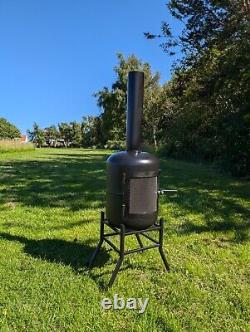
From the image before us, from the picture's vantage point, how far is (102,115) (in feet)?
127

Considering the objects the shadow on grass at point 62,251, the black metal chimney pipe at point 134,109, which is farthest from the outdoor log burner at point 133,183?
the shadow on grass at point 62,251

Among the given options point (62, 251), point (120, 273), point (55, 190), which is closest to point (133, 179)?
point (120, 273)

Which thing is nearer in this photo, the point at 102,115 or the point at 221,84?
the point at 221,84

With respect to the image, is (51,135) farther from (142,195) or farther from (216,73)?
(142,195)

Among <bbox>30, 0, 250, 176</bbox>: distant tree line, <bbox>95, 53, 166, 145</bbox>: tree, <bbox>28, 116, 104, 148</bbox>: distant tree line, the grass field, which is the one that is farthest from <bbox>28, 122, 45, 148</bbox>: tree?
the grass field

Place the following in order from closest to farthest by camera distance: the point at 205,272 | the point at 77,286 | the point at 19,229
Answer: the point at 77,286 < the point at 205,272 < the point at 19,229

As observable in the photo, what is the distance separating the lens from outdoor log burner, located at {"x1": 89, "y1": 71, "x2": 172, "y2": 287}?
3053 millimetres

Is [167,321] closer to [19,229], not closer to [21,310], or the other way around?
[21,310]

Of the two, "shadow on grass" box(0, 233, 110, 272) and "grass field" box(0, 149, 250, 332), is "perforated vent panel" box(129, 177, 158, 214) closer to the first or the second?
"grass field" box(0, 149, 250, 332)

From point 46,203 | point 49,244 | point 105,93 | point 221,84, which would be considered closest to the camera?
point 49,244

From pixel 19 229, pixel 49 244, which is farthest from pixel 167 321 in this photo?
pixel 19 229

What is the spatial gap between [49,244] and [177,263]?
1457 mm

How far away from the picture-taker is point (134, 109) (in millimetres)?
3170

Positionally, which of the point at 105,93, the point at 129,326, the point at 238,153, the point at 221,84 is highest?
the point at 105,93
